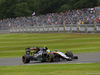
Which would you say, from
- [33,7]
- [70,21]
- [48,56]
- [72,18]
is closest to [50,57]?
[48,56]

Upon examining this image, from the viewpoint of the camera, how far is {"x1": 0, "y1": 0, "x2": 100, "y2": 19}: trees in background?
89.8 meters

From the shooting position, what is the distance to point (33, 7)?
110125mm

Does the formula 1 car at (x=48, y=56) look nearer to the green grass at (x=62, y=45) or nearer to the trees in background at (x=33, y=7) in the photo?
the green grass at (x=62, y=45)

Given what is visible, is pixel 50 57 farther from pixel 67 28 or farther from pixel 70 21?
pixel 70 21

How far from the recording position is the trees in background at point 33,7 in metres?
89.8

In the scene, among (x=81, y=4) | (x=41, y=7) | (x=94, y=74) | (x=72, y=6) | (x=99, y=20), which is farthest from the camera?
(x=41, y=7)

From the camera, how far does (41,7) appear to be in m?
99.9

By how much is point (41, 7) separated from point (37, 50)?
85.6m

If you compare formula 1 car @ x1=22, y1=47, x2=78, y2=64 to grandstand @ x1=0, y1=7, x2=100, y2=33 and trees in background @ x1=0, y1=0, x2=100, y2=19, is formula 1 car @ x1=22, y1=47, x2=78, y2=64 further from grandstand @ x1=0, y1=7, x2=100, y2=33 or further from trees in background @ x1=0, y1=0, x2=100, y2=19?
trees in background @ x1=0, y1=0, x2=100, y2=19

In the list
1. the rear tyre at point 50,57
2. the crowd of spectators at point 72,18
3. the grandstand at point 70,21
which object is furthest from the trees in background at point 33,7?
the rear tyre at point 50,57

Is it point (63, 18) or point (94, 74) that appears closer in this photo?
point (94, 74)

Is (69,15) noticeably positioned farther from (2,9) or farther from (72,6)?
(2,9)

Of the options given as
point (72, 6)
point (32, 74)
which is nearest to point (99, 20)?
point (32, 74)

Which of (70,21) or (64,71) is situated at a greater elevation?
(70,21)
